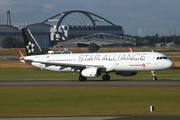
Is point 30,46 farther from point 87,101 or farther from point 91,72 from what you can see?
point 87,101

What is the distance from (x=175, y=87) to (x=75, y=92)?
30.7 ft

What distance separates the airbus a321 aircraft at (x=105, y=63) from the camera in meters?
63.6

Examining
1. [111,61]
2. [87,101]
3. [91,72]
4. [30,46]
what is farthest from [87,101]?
[30,46]

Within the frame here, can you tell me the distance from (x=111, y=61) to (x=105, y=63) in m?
0.86

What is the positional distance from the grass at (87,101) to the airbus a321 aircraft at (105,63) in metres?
10.6

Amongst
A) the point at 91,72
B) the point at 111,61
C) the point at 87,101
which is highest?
the point at 111,61

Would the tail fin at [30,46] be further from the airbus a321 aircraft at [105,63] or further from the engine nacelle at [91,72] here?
the engine nacelle at [91,72]

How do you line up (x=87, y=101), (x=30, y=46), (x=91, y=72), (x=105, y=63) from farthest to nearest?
(x=30, y=46), (x=105, y=63), (x=91, y=72), (x=87, y=101)

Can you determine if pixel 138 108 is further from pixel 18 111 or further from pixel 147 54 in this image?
pixel 147 54

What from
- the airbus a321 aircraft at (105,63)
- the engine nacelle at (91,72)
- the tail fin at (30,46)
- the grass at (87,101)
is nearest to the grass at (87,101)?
the grass at (87,101)

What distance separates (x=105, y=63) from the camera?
66.0m

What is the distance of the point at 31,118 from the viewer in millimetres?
32125

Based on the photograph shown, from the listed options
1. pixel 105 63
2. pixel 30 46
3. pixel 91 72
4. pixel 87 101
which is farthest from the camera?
pixel 30 46

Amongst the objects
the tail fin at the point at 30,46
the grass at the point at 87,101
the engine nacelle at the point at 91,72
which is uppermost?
the tail fin at the point at 30,46
